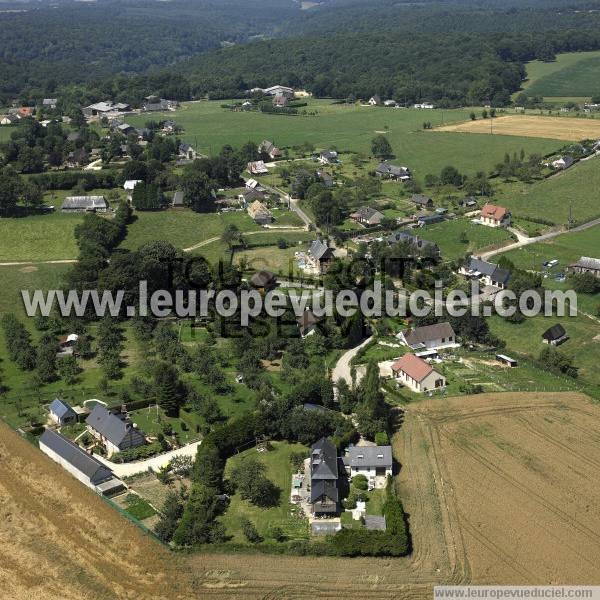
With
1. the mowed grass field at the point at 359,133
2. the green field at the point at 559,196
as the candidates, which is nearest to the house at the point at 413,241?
the green field at the point at 559,196

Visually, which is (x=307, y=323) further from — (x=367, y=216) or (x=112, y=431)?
(x=367, y=216)

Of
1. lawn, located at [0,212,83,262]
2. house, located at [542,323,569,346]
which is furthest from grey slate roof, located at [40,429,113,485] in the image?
lawn, located at [0,212,83,262]

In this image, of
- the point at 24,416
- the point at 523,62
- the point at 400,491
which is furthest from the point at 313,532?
the point at 523,62

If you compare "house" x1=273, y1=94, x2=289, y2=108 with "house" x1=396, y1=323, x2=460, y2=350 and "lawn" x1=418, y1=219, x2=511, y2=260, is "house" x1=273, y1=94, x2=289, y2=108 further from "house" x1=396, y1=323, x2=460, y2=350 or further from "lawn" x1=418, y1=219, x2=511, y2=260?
"house" x1=396, y1=323, x2=460, y2=350

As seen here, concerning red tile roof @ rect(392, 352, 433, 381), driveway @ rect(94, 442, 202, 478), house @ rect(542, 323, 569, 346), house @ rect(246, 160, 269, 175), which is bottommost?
house @ rect(542, 323, 569, 346)

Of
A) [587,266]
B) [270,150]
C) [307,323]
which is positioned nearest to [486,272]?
[587,266]

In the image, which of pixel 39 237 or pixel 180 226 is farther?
pixel 180 226
